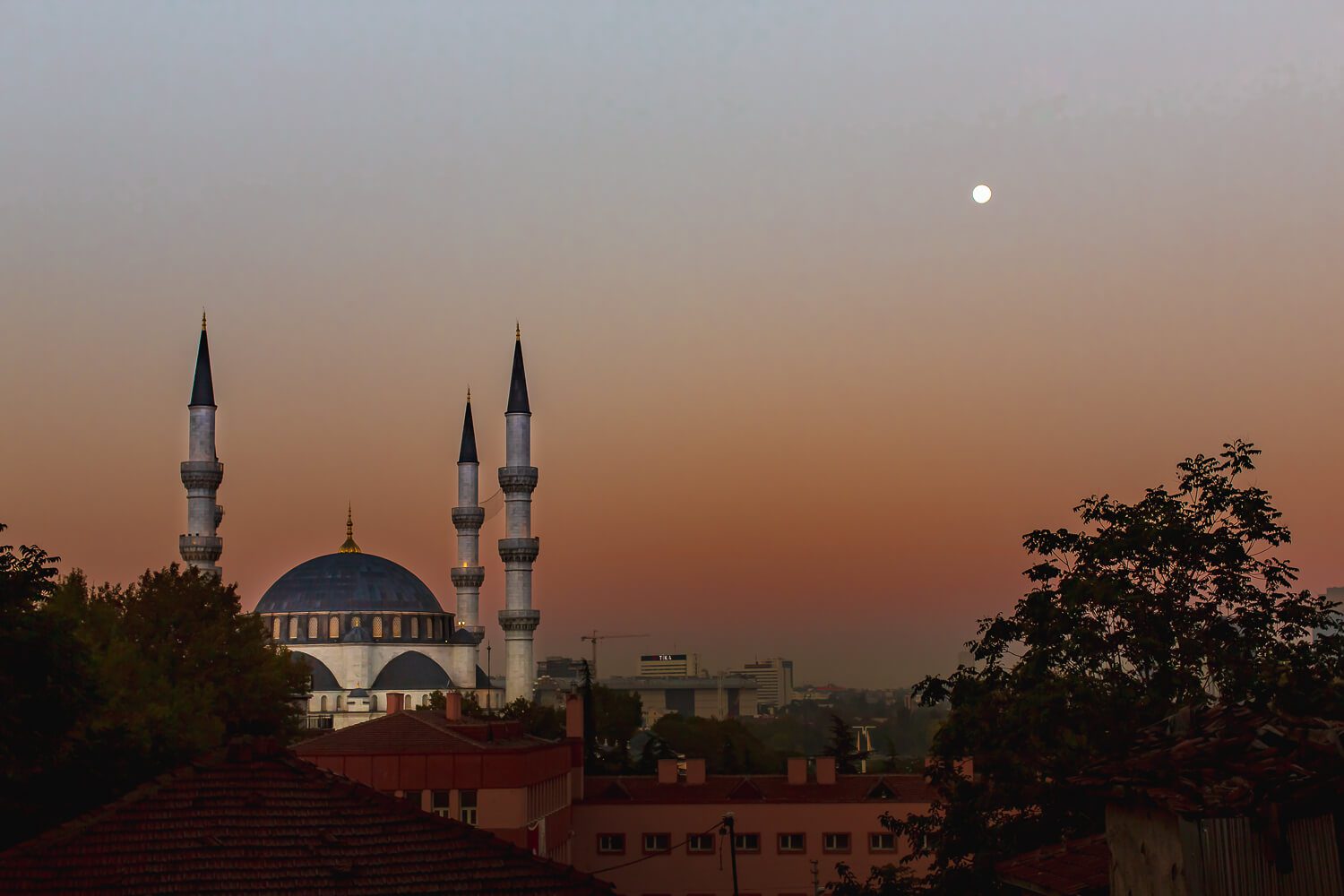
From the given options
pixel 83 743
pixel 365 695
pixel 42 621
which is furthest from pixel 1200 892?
pixel 365 695

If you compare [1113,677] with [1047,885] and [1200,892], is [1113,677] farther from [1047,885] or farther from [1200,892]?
[1200,892]

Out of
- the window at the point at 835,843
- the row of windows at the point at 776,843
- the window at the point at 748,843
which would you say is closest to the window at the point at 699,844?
the row of windows at the point at 776,843

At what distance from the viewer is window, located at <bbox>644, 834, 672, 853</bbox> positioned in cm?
4584

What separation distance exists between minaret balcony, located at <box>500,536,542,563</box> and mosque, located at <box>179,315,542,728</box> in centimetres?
5

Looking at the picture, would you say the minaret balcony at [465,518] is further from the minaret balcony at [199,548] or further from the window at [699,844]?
the window at [699,844]

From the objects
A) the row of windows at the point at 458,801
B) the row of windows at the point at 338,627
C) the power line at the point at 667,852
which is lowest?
the power line at the point at 667,852

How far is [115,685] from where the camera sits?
133 ft

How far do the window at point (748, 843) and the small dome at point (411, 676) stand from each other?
1994 inches

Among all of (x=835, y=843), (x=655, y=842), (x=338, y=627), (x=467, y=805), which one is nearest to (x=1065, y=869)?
(x=467, y=805)

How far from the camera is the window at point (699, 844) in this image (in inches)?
1795

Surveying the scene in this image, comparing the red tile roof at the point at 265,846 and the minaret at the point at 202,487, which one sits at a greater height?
the minaret at the point at 202,487

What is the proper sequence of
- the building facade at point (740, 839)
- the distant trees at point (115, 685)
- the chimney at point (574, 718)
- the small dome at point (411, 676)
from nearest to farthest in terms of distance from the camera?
1. the distant trees at point (115, 685)
2. the building facade at point (740, 839)
3. the chimney at point (574, 718)
4. the small dome at point (411, 676)

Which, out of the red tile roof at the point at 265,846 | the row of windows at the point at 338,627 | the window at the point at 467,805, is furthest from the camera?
the row of windows at the point at 338,627

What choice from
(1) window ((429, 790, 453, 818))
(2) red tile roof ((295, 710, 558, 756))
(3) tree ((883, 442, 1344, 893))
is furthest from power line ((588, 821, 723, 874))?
(3) tree ((883, 442, 1344, 893))
